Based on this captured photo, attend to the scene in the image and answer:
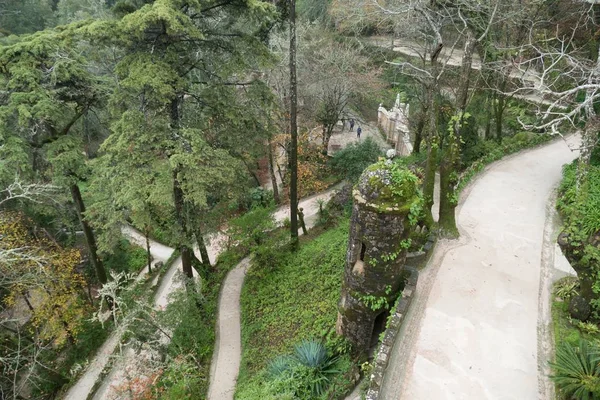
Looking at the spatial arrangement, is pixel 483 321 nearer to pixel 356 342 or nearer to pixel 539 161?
pixel 356 342

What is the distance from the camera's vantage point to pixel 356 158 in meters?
20.8

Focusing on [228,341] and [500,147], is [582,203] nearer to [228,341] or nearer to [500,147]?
[500,147]

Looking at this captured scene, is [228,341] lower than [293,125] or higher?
lower

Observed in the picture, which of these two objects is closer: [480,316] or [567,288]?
[480,316]

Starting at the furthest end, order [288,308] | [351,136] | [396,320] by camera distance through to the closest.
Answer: [351,136] → [288,308] → [396,320]

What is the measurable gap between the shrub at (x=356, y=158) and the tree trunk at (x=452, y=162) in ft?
30.3

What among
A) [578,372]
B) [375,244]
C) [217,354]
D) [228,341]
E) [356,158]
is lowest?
[217,354]

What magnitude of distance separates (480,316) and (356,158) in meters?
13.0

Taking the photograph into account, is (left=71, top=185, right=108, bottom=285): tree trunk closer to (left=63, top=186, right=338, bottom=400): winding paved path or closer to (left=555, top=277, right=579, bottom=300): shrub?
(left=63, top=186, right=338, bottom=400): winding paved path

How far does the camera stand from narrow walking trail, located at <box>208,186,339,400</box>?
37.5 feet

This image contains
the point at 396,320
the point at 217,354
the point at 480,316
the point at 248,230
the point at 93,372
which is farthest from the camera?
the point at 248,230

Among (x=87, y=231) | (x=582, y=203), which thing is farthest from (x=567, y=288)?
(x=87, y=231)

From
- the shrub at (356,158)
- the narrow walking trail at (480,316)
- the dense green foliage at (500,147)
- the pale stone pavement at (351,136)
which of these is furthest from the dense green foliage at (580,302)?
the pale stone pavement at (351,136)

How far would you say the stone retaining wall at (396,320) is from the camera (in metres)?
7.27
